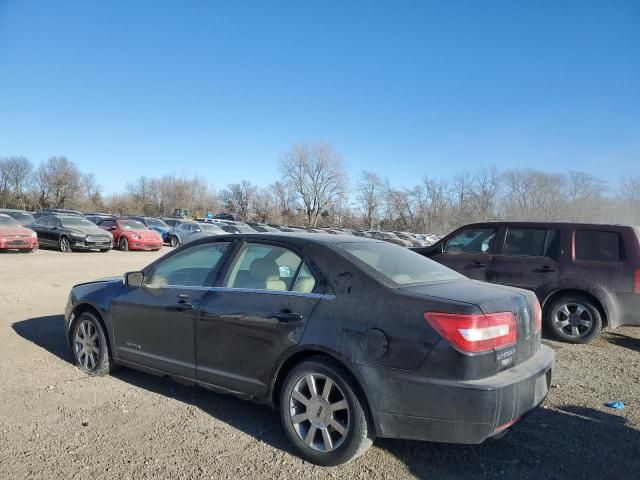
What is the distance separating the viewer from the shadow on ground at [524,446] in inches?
121

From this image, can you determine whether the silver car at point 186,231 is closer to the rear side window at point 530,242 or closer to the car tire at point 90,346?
the rear side window at point 530,242

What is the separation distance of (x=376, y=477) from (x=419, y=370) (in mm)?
760

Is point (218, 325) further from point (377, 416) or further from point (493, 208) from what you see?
point (493, 208)

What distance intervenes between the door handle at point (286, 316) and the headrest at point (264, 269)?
37 centimetres

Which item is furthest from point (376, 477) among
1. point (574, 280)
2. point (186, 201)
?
point (186, 201)

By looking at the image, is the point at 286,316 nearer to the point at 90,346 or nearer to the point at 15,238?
the point at 90,346

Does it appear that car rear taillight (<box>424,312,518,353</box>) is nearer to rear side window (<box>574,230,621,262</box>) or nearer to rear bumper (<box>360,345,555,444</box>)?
rear bumper (<box>360,345,555,444</box>)

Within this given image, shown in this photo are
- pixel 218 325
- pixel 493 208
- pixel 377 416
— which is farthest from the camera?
pixel 493 208

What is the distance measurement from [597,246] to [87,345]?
257 inches

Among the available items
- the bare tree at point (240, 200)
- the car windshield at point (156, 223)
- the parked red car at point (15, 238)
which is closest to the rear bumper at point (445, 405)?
the parked red car at point (15, 238)

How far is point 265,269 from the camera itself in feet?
12.2

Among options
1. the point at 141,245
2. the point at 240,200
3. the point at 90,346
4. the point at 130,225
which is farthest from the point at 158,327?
the point at 240,200

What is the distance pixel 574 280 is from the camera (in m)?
6.52

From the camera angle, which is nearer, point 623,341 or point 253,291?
point 253,291
